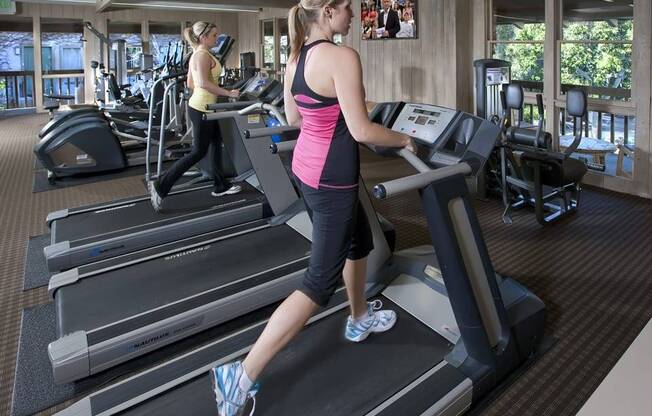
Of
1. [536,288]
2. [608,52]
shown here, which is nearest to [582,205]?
[608,52]

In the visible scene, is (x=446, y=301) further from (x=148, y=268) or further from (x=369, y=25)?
(x=369, y=25)

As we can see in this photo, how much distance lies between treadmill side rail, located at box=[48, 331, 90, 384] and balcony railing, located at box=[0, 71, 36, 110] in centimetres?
1152

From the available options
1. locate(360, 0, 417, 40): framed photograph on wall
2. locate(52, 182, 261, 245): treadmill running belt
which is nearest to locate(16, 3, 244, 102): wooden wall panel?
locate(360, 0, 417, 40): framed photograph on wall

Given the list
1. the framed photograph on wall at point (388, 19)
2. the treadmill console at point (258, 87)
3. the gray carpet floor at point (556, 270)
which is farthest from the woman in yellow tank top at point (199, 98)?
the framed photograph on wall at point (388, 19)

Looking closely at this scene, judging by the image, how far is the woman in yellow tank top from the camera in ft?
13.5

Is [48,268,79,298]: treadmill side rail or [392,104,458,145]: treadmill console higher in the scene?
[392,104,458,145]: treadmill console

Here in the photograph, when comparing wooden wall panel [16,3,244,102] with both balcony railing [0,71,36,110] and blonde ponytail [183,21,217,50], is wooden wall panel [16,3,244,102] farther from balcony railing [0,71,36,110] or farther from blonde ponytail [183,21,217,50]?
blonde ponytail [183,21,217,50]

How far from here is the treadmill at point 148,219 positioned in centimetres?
341

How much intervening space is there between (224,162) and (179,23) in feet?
30.3

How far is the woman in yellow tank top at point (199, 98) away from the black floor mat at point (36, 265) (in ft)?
2.82

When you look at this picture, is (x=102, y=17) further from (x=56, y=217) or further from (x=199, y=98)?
(x=56, y=217)

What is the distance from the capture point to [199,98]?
425cm

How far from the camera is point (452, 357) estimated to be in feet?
6.78

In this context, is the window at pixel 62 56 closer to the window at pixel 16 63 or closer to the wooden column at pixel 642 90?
the window at pixel 16 63
